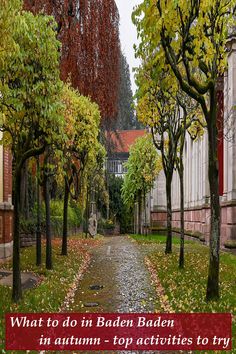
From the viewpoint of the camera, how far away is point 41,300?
10188 millimetres

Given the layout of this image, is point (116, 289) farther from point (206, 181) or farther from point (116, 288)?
point (206, 181)

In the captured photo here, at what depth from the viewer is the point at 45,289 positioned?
11398 mm

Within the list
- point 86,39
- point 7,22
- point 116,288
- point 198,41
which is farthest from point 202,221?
point 7,22

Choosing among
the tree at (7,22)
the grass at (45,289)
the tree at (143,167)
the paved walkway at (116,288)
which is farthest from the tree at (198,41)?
the tree at (143,167)

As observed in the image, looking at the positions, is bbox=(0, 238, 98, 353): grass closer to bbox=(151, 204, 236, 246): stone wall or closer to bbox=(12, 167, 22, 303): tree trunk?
bbox=(12, 167, 22, 303): tree trunk

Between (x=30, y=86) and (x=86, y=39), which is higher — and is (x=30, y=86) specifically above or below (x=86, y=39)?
below

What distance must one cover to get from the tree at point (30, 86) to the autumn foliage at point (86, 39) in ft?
21.2

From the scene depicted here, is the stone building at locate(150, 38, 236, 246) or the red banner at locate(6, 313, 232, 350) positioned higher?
the stone building at locate(150, 38, 236, 246)

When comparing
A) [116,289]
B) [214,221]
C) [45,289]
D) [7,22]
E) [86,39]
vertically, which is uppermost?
[86,39]

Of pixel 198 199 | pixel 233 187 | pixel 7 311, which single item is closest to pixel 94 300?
pixel 7 311

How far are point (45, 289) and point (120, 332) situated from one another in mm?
3626

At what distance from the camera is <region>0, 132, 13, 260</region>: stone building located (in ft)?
58.9

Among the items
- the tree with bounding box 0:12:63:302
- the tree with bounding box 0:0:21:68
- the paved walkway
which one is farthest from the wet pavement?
the tree with bounding box 0:0:21:68

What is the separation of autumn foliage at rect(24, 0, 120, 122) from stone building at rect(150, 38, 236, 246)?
15.5ft
